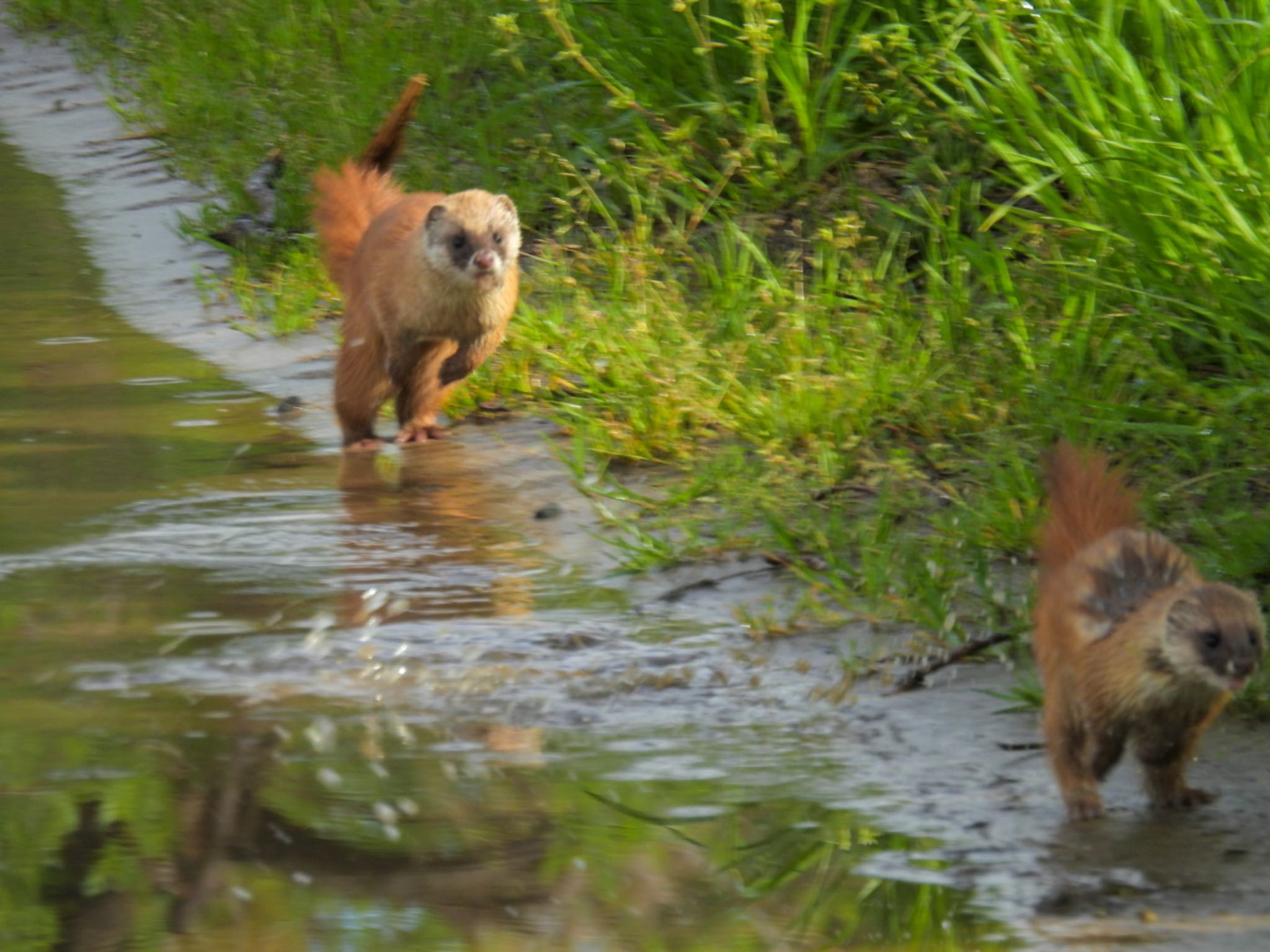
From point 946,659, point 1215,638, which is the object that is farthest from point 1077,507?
point 1215,638

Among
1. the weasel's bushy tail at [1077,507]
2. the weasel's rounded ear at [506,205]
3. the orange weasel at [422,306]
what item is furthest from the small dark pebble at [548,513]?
the weasel's bushy tail at [1077,507]

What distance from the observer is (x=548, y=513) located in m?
5.47

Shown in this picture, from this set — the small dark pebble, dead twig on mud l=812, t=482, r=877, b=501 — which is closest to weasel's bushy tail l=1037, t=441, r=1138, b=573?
dead twig on mud l=812, t=482, r=877, b=501

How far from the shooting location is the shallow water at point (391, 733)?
121 inches

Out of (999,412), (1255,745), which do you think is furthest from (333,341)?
(1255,745)

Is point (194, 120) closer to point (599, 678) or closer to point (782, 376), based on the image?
point (782, 376)

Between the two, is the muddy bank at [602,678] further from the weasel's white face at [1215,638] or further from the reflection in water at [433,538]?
the weasel's white face at [1215,638]

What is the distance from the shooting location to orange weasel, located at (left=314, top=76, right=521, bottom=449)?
20.6 ft

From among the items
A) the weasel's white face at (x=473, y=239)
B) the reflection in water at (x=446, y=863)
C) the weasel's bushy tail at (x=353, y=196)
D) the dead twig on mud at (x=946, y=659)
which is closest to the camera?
the reflection in water at (x=446, y=863)

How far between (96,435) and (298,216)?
279cm

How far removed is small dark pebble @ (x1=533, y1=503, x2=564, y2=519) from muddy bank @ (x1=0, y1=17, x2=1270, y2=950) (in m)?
0.05

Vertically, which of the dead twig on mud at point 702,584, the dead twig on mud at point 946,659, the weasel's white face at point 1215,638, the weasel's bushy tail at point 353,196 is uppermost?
the weasel's white face at point 1215,638

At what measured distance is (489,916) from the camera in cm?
305

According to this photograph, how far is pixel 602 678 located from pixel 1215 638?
141 centimetres
